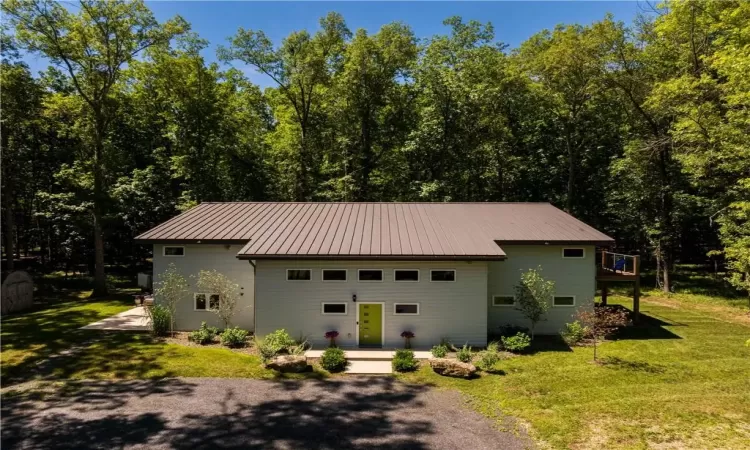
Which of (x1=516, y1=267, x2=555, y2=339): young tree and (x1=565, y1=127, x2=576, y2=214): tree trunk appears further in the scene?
(x1=565, y1=127, x2=576, y2=214): tree trunk

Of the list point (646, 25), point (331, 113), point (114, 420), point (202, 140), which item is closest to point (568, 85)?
point (646, 25)

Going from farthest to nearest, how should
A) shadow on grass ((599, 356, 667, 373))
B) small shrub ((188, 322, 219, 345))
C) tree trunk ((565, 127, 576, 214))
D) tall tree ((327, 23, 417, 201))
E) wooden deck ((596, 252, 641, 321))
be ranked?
tree trunk ((565, 127, 576, 214)) → tall tree ((327, 23, 417, 201)) → wooden deck ((596, 252, 641, 321)) → small shrub ((188, 322, 219, 345)) → shadow on grass ((599, 356, 667, 373))

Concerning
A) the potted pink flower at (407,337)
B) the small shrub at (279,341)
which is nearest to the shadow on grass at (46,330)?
the small shrub at (279,341)

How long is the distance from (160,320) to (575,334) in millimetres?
16994

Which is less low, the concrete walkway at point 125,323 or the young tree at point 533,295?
the young tree at point 533,295

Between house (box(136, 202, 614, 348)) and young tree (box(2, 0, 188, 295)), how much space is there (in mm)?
10715

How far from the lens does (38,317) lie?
19.7 m

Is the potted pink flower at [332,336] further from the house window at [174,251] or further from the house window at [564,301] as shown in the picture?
the house window at [564,301]

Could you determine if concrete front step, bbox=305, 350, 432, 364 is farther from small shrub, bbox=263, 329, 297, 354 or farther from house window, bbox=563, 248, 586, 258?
house window, bbox=563, 248, 586, 258

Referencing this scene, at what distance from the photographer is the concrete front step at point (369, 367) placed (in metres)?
13.1

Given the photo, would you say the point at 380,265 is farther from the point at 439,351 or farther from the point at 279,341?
the point at 279,341

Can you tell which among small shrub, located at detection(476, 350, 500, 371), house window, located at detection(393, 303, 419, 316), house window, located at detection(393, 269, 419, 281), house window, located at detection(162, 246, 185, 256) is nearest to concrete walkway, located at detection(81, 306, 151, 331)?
house window, located at detection(162, 246, 185, 256)

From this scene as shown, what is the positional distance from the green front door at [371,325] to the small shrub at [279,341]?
8.90ft

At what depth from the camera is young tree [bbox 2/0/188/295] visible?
22.4 meters
